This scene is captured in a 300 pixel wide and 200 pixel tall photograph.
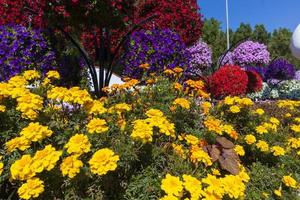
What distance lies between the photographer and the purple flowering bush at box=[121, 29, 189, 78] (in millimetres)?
7602

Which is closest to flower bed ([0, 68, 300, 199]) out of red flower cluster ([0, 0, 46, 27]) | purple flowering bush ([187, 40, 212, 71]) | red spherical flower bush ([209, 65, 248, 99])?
red spherical flower bush ([209, 65, 248, 99])

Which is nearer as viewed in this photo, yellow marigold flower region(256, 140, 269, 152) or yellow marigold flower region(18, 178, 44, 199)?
yellow marigold flower region(18, 178, 44, 199)

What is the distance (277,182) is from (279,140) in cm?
63

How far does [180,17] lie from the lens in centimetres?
1401

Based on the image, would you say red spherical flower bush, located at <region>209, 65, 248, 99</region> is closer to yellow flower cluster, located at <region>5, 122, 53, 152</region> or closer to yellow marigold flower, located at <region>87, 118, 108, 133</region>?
yellow marigold flower, located at <region>87, 118, 108, 133</region>

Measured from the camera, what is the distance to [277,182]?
3316 mm

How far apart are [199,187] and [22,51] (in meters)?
4.72

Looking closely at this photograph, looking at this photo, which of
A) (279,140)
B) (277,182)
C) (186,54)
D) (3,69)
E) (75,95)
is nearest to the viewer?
(75,95)

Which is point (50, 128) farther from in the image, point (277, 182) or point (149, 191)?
point (277, 182)

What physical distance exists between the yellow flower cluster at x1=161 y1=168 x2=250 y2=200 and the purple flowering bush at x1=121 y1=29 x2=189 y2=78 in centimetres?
507

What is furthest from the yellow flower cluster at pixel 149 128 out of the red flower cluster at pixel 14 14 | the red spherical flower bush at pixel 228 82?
the red flower cluster at pixel 14 14

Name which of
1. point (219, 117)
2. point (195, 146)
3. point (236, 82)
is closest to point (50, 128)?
point (195, 146)

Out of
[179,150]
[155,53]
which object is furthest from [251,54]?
[179,150]

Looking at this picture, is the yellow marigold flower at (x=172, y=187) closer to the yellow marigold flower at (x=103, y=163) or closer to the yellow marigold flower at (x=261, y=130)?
the yellow marigold flower at (x=103, y=163)
